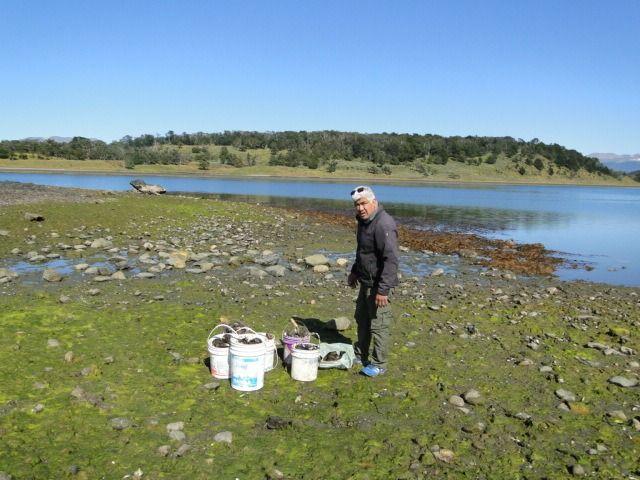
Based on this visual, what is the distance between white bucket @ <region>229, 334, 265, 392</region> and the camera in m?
6.77

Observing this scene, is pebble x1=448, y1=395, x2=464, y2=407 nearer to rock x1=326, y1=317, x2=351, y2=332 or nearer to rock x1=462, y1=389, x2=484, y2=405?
rock x1=462, y1=389, x2=484, y2=405

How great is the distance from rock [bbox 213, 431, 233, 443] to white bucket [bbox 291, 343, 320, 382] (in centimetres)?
176

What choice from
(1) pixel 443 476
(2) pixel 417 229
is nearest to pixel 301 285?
(1) pixel 443 476

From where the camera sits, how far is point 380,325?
25.2 ft

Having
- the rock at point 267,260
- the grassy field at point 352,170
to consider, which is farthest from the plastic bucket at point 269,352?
the grassy field at point 352,170

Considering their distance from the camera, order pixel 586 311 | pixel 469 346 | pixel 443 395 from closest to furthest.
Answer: pixel 443 395 < pixel 469 346 < pixel 586 311

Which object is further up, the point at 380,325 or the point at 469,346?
the point at 380,325

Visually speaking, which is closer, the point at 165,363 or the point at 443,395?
the point at 443,395

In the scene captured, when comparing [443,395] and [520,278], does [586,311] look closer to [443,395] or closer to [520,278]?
[520,278]

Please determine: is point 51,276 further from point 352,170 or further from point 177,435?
point 352,170

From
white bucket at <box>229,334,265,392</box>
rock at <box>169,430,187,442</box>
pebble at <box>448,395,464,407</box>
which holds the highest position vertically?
white bucket at <box>229,334,265,392</box>

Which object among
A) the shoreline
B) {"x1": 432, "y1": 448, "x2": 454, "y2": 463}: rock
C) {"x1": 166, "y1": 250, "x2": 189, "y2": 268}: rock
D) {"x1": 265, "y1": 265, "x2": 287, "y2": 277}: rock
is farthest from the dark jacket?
the shoreline

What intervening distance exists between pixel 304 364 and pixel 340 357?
0.80 meters

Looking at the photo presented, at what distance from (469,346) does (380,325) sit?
2536mm
